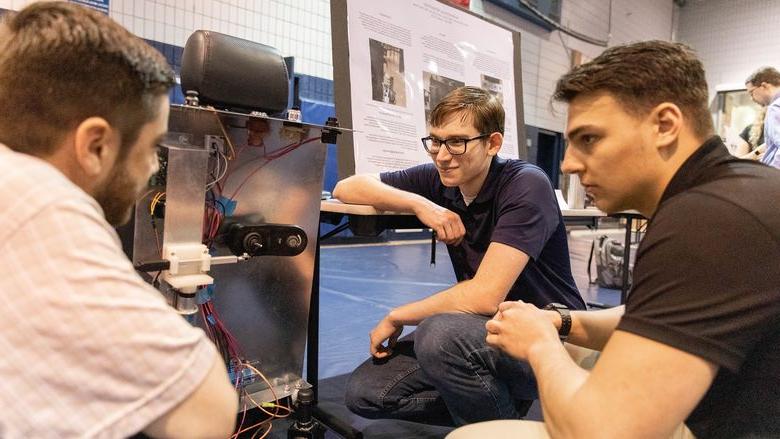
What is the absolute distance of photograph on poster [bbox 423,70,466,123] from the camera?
249cm

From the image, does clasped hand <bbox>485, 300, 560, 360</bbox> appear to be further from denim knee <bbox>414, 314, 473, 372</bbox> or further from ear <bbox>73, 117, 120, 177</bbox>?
ear <bbox>73, 117, 120, 177</bbox>

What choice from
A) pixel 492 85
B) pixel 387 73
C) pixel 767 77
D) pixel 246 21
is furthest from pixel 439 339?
pixel 767 77

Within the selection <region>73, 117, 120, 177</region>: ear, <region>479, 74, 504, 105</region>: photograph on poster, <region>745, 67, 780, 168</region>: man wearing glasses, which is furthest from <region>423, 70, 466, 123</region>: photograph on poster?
<region>745, 67, 780, 168</region>: man wearing glasses

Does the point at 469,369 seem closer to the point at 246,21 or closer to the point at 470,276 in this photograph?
the point at 470,276

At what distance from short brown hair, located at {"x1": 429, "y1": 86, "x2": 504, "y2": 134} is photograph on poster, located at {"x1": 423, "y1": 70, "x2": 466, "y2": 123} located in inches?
33.7

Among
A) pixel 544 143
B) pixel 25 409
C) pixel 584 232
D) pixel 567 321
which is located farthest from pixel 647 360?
pixel 544 143

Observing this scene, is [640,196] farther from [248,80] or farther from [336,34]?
[336,34]

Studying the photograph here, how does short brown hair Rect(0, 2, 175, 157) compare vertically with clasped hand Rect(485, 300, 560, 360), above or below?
above

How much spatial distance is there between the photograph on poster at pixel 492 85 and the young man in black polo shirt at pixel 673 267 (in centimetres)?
199

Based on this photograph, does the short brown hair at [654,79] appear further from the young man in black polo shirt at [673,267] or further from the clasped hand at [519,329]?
the clasped hand at [519,329]

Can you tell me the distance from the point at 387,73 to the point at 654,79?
162 centimetres

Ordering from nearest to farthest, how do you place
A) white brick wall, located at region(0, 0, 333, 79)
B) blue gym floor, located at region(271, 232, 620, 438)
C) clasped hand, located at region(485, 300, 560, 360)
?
1. clasped hand, located at region(485, 300, 560, 360)
2. blue gym floor, located at region(271, 232, 620, 438)
3. white brick wall, located at region(0, 0, 333, 79)

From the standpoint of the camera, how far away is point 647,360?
2.22ft

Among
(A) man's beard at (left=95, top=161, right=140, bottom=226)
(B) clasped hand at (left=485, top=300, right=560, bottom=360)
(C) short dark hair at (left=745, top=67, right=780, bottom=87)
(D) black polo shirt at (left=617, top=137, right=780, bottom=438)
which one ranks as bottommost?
(B) clasped hand at (left=485, top=300, right=560, bottom=360)
